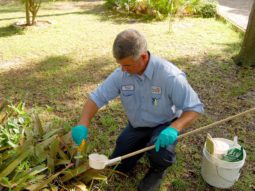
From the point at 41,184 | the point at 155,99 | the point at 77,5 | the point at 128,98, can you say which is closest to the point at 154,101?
the point at 155,99

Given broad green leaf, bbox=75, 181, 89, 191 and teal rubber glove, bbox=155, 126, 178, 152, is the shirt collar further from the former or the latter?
broad green leaf, bbox=75, 181, 89, 191

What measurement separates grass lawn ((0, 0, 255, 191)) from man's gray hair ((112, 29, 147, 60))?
1.15m

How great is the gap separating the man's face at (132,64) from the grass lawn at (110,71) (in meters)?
0.99

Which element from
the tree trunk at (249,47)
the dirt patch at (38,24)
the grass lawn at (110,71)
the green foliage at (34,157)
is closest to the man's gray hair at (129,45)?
the green foliage at (34,157)

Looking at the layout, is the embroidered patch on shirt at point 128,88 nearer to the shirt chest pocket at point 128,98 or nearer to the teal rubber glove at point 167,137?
the shirt chest pocket at point 128,98

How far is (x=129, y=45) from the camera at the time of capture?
220 cm

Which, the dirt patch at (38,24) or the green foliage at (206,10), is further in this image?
the green foliage at (206,10)

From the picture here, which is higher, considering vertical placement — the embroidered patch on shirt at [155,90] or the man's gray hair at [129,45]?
the man's gray hair at [129,45]

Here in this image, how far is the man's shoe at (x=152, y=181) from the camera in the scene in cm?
263

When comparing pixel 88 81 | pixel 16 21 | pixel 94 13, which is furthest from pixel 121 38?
pixel 94 13

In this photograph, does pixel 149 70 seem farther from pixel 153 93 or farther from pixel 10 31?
pixel 10 31

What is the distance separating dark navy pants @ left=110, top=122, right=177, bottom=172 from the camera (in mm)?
2518

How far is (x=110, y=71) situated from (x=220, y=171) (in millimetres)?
2688

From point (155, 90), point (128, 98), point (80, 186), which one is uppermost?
point (155, 90)
